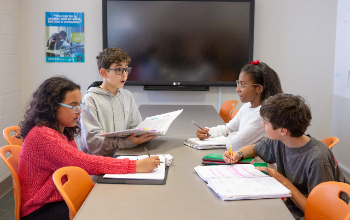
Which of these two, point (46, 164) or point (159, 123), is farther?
point (159, 123)

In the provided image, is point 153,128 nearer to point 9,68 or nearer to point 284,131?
point 284,131

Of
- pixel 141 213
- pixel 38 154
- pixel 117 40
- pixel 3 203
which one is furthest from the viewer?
pixel 117 40

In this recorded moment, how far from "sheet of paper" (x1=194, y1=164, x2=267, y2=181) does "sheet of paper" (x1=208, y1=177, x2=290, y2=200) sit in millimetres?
46

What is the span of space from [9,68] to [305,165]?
328 cm

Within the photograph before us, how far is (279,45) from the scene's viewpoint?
3.85 meters

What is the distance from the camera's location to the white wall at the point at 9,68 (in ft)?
11.0

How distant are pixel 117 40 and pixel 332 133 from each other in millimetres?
2816

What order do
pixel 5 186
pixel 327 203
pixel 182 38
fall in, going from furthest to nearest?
pixel 182 38 → pixel 5 186 → pixel 327 203

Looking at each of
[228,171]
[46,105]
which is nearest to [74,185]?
[46,105]

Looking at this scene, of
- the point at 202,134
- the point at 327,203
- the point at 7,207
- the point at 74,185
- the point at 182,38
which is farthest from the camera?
the point at 182,38

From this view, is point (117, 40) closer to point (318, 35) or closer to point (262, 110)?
point (318, 35)

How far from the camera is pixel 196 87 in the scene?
153 inches

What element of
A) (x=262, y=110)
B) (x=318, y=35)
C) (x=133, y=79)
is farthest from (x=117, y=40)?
(x=262, y=110)

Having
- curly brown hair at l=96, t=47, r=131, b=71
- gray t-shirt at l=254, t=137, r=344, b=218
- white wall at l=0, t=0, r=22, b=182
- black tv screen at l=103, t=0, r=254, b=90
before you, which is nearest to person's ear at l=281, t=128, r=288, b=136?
gray t-shirt at l=254, t=137, r=344, b=218
